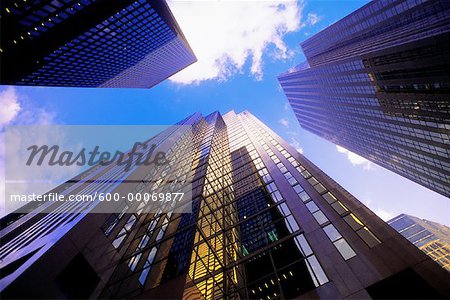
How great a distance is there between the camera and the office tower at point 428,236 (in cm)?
14125

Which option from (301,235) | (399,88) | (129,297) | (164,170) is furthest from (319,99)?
(129,297)

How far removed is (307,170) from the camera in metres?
29.2

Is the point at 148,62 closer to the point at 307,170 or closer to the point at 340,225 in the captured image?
the point at 307,170

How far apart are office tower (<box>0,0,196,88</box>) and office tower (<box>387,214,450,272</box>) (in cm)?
14853

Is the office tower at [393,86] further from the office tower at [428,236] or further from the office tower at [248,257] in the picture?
the office tower at [428,236]

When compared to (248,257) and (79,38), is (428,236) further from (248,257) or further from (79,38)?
(79,38)

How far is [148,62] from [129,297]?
81293 millimetres

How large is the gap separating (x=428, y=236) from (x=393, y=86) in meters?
137

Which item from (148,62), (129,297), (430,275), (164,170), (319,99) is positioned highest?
(148,62)

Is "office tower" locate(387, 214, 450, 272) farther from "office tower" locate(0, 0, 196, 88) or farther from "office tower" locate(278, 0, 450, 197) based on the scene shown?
"office tower" locate(0, 0, 196, 88)

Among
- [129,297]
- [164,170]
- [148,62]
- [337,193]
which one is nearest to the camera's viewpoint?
[129,297]

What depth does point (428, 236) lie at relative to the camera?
520 ft

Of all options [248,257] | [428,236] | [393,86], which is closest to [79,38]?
[248,257]

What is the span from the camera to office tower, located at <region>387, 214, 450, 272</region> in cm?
14125
